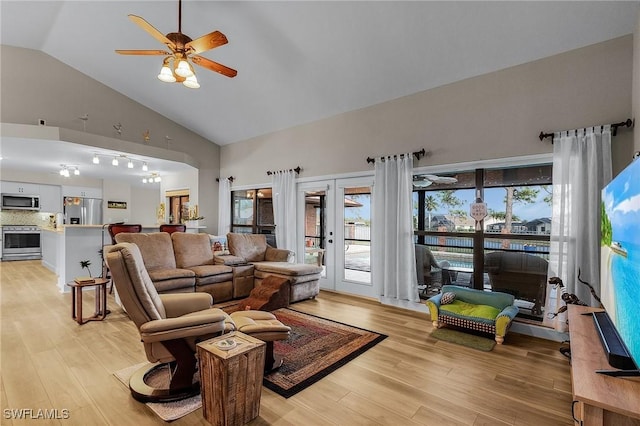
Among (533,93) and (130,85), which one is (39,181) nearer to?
(130,85)

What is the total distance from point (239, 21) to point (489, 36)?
10.1 ft

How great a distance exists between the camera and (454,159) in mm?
4035

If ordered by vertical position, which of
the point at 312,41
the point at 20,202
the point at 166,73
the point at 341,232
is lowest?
the point at 341,232

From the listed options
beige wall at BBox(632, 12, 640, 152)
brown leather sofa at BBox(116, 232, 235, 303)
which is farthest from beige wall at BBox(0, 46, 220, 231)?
beige wall at BBox(632, 12, 640, 152)

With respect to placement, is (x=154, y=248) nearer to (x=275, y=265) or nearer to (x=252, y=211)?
(x=275, y=265)

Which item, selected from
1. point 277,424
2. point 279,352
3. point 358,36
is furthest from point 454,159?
point 277,424

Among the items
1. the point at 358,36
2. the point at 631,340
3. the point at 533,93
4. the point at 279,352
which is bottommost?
the point at 279,352

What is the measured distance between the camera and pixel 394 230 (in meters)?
4.49

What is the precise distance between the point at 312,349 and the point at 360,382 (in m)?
0.71

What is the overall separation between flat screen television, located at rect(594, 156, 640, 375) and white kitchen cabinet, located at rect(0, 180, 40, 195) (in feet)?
38.5

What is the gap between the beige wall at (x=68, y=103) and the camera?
506 cm

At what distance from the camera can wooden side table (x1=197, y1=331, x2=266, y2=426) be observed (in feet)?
5.93

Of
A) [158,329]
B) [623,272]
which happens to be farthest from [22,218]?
[623,272]

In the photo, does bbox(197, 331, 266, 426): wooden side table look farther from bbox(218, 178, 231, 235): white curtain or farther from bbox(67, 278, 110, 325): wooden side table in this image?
bbox(218, 178, 231, 235): white curtain
